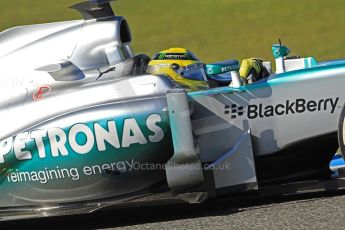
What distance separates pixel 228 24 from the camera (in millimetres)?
20500

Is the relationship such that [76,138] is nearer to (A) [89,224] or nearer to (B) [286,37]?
(A) [89,224]

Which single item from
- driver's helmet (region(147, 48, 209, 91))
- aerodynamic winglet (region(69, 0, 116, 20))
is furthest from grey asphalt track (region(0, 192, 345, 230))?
aerodynamic winglet (region(69, 0, 116, 20))

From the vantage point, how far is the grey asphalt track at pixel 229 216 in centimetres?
477

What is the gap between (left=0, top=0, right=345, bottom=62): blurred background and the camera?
718 inches

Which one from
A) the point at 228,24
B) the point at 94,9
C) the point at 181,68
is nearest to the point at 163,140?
the point at 181,68

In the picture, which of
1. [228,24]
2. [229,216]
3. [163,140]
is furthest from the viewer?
[228,24]

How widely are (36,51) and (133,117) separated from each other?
107 centimetres

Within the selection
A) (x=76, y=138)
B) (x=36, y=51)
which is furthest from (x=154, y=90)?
(x=36, y=51)

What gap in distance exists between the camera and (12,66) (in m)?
5.70

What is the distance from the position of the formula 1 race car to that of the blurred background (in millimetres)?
11506

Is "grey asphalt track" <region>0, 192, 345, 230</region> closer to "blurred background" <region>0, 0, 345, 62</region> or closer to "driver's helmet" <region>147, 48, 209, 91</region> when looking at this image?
"driver's helmet" <region>147, 48, 209, 91</region>

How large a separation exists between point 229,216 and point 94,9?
1.95 m

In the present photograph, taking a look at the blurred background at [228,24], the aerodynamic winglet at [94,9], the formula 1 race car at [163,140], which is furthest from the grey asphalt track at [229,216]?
the blurred background at [228,24]

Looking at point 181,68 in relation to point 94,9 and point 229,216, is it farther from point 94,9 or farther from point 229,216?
point 229,216
